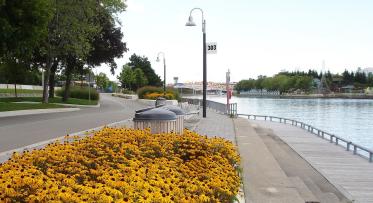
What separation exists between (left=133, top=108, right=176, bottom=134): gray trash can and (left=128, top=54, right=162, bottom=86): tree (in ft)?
375

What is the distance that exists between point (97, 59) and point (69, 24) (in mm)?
11342

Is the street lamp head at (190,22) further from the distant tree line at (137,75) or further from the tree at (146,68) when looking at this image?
the tree at (146,68)

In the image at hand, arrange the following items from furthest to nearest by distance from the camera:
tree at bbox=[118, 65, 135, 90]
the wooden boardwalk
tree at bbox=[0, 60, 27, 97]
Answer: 1. tree at bbox=[118, 65, 135, 90]
2. tree at bbox=[0, 60, 27, 97]
3. the wooden boardwalk

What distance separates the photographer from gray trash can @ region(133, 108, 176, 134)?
1284 cm

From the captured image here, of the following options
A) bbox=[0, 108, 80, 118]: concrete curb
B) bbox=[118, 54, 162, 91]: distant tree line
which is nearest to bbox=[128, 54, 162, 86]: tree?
bbox=[118, 54, 162, 91]: distant tree line

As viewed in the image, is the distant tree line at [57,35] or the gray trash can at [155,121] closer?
the gray trash can at [155,121]

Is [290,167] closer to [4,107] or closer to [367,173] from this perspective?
[367,173]

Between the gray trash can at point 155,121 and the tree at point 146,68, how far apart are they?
11427cm

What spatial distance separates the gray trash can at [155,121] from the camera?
12.8 meters

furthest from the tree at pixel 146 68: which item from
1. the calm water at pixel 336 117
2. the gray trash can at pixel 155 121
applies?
the gray trash can at pixel 155 121

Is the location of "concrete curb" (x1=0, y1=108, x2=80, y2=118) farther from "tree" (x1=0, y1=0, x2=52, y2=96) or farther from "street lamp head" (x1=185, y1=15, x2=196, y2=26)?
"street lamp head" (x1=185, y1=15, x2=196, y2=26)

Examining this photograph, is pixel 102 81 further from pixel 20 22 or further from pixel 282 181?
pixel 282 181

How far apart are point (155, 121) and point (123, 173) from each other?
680 cm

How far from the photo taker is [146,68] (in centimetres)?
13050
